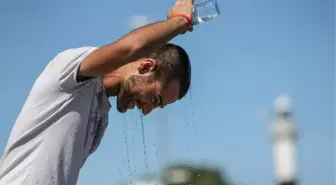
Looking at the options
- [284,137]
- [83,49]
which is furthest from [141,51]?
[284,137]

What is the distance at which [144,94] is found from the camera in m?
4.22

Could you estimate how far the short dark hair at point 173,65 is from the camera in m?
4.32

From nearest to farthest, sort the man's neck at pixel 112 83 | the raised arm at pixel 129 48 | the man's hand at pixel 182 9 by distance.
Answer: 1. the raised arm at pixel 129 48
2. the man's hand at pixel 182 9
3. the man's neck at pixel 112 83

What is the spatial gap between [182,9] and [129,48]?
47 centimetres

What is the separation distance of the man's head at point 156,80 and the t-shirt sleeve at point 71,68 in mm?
393

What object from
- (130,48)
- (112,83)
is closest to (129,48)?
(130,48)

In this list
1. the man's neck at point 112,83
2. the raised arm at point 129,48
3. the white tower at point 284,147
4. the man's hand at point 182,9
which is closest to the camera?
the raised arm at point 129,48

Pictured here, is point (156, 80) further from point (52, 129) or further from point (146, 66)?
point (52, 129)

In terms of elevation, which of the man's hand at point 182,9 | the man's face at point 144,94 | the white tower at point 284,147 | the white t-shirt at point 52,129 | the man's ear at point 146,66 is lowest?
the white t-shirt at point 52,129

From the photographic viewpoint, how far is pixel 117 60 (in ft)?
12.2

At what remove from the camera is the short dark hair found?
4.32m

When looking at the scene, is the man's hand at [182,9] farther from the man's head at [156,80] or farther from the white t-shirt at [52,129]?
the white t-shirt at [52,129]

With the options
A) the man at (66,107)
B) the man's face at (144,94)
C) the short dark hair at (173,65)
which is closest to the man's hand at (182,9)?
the man at (66,107)

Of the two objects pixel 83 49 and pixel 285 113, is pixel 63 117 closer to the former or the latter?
pixel 83 49
